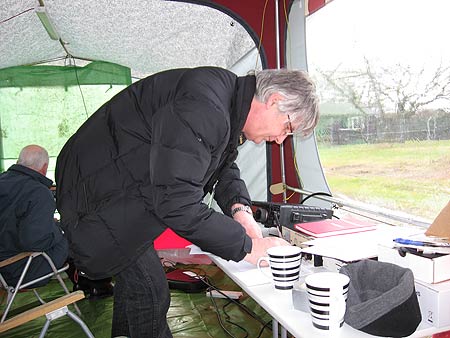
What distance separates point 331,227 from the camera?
139 cm

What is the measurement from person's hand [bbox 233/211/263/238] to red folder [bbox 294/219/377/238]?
0.14 m

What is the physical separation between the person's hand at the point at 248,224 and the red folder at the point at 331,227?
14 centimetres

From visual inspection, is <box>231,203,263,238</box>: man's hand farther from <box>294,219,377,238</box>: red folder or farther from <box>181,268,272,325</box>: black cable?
<box>181,268,272,325</box>: black cable

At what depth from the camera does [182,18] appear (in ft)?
9.20

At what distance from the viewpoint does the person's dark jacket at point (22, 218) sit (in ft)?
7.27

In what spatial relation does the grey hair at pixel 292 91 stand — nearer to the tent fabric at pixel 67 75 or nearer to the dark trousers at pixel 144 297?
the dark trousers at pixel 144 297

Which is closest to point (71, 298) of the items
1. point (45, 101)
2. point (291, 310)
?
point (291, 310)

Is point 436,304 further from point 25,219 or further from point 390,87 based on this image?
point 25,219

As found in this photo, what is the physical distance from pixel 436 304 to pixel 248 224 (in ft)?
2.06

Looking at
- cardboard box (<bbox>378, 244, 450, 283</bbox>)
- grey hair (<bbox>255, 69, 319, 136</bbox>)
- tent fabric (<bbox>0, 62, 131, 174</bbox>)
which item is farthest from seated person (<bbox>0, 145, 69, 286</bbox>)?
cardboard box (<bbox>378, 244, 450, 283</bbox>)

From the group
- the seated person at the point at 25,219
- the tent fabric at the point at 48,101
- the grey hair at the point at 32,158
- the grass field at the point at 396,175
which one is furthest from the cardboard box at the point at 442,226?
the tent fabric at the point at 48,101

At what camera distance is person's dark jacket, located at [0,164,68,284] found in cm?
221

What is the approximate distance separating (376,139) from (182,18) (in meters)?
1.57

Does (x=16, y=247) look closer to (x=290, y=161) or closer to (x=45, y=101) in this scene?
(x=290, y=161)
